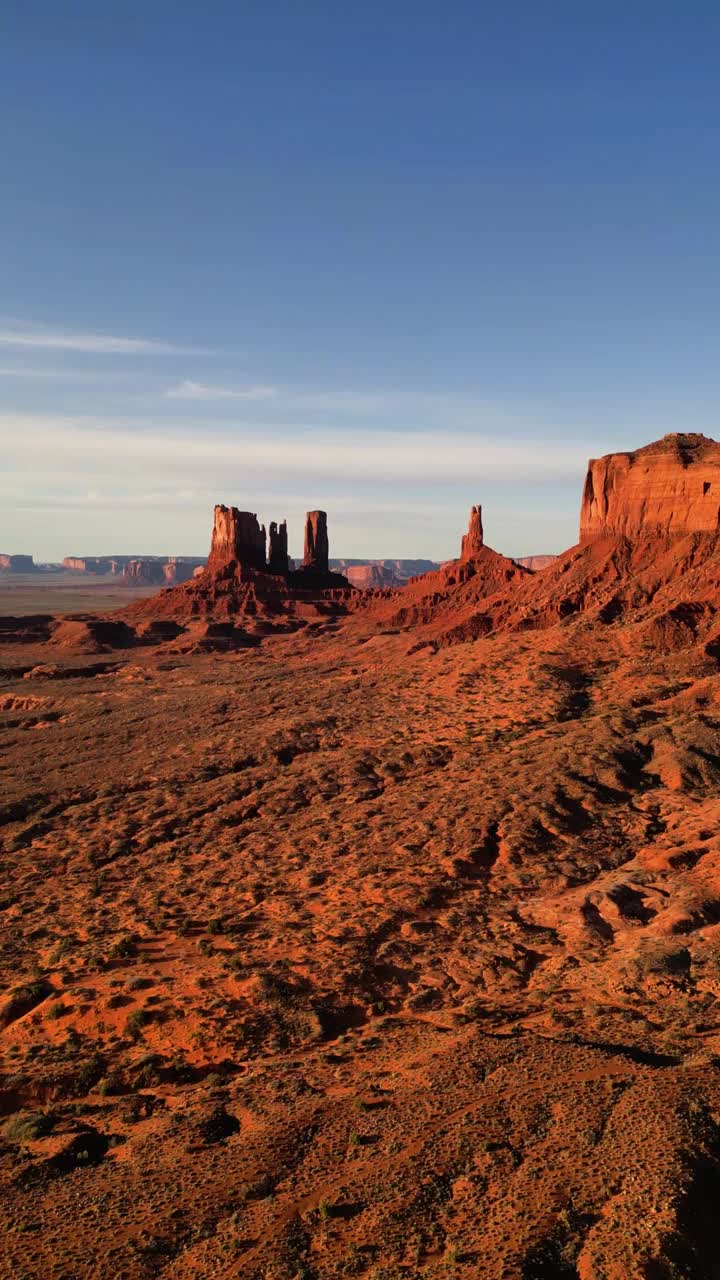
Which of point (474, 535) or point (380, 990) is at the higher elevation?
point (474, 535)

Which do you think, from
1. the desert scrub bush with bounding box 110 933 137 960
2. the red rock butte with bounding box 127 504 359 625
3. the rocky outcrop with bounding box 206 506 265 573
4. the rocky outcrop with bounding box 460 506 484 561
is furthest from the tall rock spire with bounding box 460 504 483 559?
the desert scrub bush with bounding box 110 933 137 960

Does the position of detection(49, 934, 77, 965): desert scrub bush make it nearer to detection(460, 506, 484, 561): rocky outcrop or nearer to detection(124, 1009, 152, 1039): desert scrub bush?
detection(124, 1009, 152, 1039): desert scrub bush

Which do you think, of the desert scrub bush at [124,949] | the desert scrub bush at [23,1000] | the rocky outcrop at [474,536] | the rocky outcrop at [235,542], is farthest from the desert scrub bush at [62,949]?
the rocky outcrop at [235,542]

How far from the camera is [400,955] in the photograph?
26.0 metres

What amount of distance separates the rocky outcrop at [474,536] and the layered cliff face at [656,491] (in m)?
36.4

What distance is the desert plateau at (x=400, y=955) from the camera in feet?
46.2

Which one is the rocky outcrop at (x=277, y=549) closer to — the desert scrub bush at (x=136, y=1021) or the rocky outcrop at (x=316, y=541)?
the rocky outcrop at (x=316, y=541)

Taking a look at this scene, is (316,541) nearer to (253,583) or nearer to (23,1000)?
(253,583)

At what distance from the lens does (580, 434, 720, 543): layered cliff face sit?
58750 millimetres

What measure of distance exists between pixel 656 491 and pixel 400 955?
46578 millimetres

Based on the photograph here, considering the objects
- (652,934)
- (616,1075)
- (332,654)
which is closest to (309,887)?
(652,934)

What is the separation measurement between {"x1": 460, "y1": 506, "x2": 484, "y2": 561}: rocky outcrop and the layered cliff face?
36409 mm

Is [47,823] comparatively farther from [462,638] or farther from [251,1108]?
[462,638]

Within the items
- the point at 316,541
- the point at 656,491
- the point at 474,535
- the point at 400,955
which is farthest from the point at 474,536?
the point at 400,955
